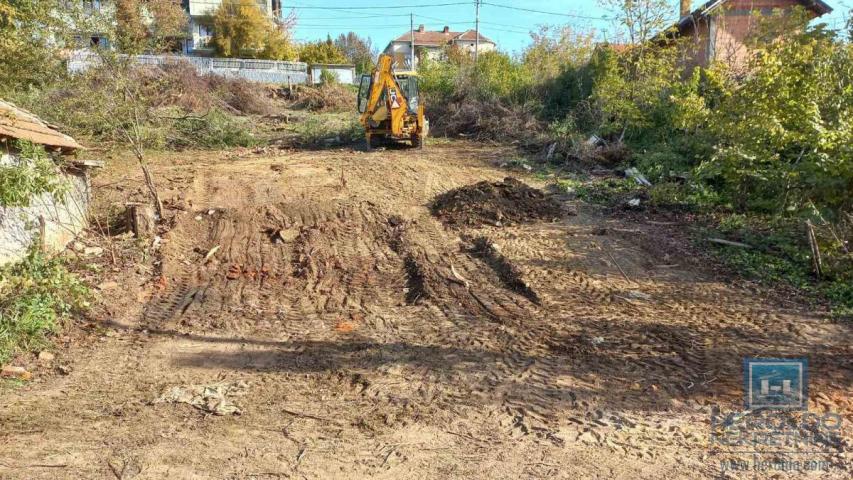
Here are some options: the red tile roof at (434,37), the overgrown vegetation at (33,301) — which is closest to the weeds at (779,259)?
the overgrown vegetation at (33,301)

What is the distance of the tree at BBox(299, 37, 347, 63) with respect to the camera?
141 feet

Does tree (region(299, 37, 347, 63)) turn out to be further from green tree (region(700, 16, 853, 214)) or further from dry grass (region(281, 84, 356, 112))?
green tree (region(700, 16, 853, 214))

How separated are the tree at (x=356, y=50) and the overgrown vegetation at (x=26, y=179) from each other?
46.5m

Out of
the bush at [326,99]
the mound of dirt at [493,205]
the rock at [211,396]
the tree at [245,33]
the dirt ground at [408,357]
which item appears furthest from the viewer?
the tree at [245,33]

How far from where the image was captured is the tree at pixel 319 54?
42906 mm

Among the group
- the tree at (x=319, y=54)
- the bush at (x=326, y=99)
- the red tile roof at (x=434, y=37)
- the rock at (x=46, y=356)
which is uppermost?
the red tile roof at (x=434, y=37)

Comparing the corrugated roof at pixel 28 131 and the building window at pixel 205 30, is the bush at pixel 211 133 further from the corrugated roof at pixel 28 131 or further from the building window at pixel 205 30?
the building window at pixel 205 30

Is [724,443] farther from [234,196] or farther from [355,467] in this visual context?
[234,196]

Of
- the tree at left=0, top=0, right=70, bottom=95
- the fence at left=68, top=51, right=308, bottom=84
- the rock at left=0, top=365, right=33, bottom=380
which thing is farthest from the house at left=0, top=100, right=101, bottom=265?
the fence at left=68, top=51, right=308, bottom=84

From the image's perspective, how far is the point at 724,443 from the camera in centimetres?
373

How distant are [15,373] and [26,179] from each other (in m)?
2.41

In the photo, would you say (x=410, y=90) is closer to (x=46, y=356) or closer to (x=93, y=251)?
(x=93, y=251)

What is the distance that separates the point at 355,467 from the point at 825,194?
24.9 feet

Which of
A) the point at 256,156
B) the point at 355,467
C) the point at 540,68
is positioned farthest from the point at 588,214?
the point at 540,68
